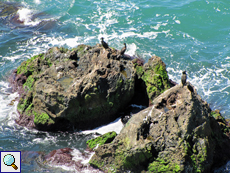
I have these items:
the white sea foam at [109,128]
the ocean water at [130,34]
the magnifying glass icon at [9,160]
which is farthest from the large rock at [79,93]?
the magnifying glass icon at [9,160]

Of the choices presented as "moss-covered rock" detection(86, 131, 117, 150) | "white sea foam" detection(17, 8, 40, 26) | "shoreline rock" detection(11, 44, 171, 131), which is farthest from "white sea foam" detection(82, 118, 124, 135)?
"white sea foam" detection(17, 8, 40, 26)

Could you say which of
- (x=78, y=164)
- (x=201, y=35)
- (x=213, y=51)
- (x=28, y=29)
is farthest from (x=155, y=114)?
(x=28, y=29)

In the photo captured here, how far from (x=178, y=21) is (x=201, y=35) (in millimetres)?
2527

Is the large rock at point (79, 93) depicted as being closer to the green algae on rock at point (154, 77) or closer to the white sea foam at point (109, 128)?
the white sea foam at point (109, 128)

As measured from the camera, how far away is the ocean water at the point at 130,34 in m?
13.5

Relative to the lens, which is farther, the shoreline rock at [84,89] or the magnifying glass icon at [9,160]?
the shoreline rock at [84,89]

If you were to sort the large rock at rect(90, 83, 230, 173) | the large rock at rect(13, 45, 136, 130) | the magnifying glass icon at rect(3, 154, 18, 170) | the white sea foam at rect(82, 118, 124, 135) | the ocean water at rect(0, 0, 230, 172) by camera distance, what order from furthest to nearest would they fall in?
1. the ocean water at rect(0, 0, 230, 172)
2. the white sea foam at rect(82, 118, 124, 135)
3. the large rock at rect(13, 45, 136, 130)
4. the magnifying glass icon at rect(3, 154, 18, 170)
5. the large rock at rect(90, 83, 230, 173)

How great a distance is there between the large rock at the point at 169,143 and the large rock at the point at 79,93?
82.1 inches

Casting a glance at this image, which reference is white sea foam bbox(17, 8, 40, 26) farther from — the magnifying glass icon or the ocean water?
the magnifying glass icon

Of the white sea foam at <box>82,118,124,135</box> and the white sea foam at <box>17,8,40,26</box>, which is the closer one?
the white sea foam at <box>82,118,124,135</box>

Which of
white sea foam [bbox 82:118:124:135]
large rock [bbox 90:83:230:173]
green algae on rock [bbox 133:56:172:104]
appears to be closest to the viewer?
large rock [bbox 90:83:230:173]

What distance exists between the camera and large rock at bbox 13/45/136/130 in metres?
9.73

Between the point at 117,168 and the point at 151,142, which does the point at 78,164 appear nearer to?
the point at 117,168

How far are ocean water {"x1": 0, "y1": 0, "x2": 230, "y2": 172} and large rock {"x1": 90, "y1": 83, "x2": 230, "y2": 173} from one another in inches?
87.2
